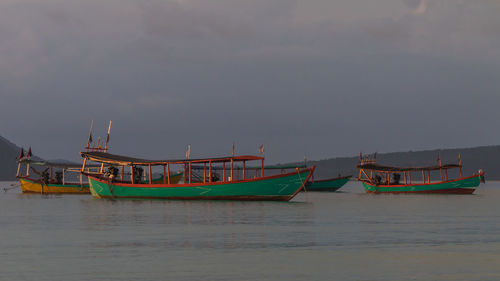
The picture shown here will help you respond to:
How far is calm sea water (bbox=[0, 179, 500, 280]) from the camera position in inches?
727

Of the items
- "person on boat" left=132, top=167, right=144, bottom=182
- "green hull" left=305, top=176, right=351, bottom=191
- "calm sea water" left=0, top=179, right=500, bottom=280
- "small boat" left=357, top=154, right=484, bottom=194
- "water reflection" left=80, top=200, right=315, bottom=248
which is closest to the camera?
"calm sea water" left=0, top=179, right=500, bottom=280

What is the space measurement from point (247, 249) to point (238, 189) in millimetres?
30544

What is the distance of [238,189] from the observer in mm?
54469

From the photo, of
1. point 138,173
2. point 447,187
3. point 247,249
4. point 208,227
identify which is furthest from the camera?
point 447,187

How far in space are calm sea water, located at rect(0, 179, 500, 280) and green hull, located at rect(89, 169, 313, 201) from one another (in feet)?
46.4

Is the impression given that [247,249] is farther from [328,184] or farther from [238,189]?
[328,184]

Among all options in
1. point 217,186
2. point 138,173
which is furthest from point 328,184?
point 217,186

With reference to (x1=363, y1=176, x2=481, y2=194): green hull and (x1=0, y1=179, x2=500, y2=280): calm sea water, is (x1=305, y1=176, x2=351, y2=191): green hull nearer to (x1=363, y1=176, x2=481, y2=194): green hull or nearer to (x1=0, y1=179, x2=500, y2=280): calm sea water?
(x1=363, y1=176, x2=481, y2=194): green hull

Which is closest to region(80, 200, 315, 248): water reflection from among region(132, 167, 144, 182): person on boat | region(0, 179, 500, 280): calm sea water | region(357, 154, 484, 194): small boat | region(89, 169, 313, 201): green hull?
region(0, 179, 500, 280): calm sea water

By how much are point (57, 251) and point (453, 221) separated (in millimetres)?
25247

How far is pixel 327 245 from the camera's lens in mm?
25422

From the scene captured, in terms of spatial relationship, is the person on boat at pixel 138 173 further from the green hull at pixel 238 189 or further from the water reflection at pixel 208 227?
the water reflection at pixel 208 227

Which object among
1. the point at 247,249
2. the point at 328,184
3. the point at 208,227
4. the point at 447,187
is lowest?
the point at 247,249

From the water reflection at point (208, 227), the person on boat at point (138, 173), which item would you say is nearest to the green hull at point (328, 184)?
the person on boat at point (138, 173)
